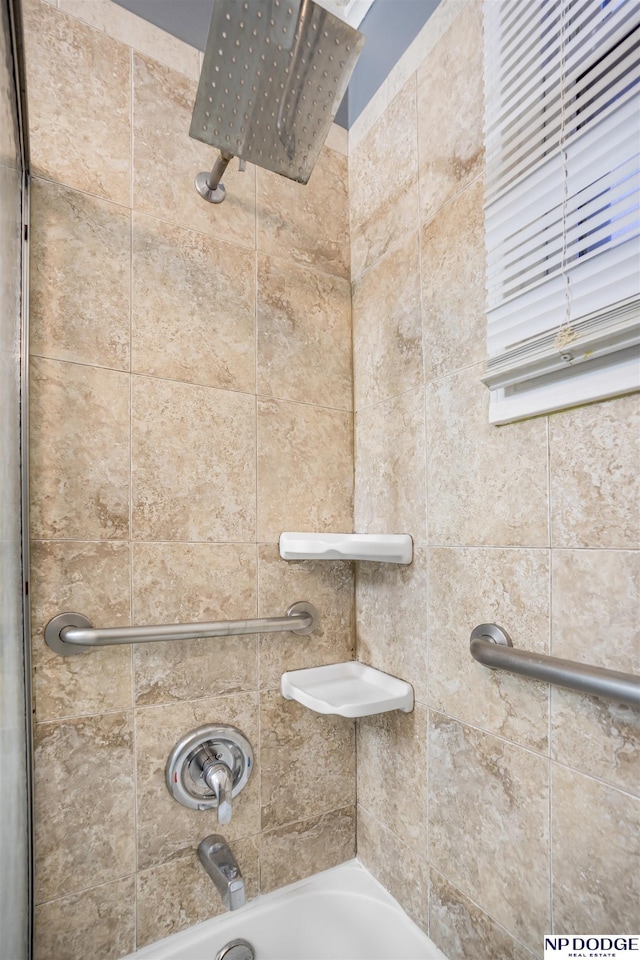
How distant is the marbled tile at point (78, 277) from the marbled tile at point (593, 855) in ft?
3.46

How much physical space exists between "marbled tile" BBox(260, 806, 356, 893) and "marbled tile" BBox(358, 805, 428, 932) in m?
0.04

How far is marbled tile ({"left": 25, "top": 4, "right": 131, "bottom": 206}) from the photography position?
0.91 m

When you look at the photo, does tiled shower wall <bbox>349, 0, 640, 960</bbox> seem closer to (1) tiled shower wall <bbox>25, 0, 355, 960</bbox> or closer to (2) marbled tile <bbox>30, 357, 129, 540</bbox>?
(1) tiled shower wall <bbox>25, 0, 355, 960</bbox>

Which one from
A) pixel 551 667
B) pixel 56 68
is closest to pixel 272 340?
pixel 56 68

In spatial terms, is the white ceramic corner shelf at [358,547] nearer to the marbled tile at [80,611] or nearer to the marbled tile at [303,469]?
the marbled tile at [303,469]

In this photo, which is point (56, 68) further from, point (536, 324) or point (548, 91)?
point (536, 324)

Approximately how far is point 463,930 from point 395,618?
546 millimetres

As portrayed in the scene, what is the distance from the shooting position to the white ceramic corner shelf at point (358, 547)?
992mm

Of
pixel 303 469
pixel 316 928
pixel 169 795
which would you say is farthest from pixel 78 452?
pixel 316 928

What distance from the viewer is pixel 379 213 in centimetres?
118

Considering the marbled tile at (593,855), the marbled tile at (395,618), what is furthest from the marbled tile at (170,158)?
the marbled tile at (593,855)

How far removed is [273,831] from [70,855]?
0.42 meters

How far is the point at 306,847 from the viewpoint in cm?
112

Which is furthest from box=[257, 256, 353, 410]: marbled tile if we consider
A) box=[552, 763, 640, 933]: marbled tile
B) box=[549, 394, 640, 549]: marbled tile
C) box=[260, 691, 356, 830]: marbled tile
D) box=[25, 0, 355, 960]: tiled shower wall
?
box=[552, 763, 640, 933]: marbled tile
